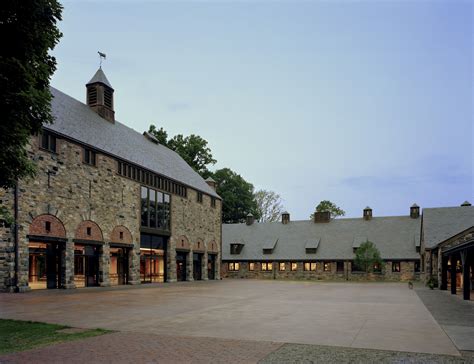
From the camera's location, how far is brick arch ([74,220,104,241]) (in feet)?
101

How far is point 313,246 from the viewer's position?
59.0 metres

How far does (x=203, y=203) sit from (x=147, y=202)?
12.0 m

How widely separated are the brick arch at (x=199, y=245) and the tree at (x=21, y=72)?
125 feet

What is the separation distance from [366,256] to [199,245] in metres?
19.1

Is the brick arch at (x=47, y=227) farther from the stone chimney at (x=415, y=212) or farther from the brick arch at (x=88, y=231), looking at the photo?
the stone chimney at (x=415, y=212)

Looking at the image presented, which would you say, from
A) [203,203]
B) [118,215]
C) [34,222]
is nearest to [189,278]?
[203,203]

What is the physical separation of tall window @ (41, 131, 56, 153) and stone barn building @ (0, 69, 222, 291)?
0.20 ft

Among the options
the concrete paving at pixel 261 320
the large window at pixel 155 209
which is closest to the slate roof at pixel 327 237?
the large window at pixel 155 209

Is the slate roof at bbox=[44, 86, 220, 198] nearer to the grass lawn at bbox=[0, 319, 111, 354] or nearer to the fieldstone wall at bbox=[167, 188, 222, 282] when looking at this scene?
the fieldstone wall at bbox=[167, 188, 222, 282]

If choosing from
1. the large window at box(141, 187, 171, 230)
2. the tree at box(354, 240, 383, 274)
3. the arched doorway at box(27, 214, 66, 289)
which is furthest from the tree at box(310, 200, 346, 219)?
the arched doorway at box(27, 214, 66, 289)

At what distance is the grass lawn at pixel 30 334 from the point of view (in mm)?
10688

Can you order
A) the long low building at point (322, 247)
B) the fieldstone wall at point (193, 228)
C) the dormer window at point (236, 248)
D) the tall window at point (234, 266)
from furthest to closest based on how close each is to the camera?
the dormer window at point (236, 248) → the tall window at point (234, 266) → the long low building at point (322, 247) → the fieldstone wall at point (193, 228)

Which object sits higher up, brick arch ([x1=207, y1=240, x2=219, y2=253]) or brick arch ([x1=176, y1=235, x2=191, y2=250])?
brick arch ([x1=176, y1=235, x2=191, y2=250])

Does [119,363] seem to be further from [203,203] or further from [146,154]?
[203,203]
